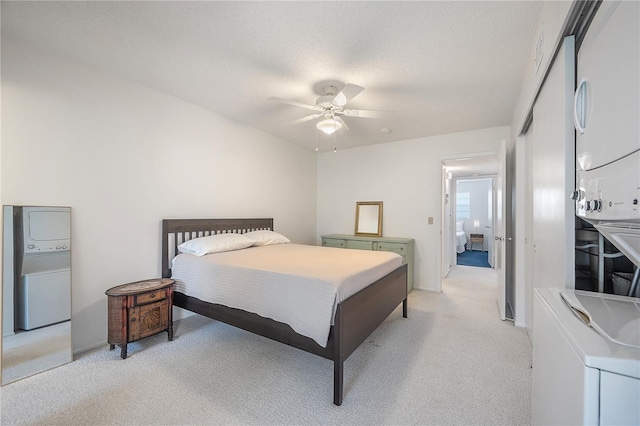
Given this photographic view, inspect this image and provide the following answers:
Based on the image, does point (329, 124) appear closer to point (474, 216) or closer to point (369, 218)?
point (369, 218)

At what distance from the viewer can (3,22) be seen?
5.77 ft

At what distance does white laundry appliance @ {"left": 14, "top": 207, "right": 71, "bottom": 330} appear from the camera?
1959 millimetres

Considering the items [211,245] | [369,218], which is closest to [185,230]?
[211,245]

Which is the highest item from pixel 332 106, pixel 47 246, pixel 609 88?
pixel 332 106

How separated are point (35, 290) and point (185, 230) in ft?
4.01

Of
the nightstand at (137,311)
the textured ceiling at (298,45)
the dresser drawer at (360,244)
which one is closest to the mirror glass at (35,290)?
the nightstand at (137,311)

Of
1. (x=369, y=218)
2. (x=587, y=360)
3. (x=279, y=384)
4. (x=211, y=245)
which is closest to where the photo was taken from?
(x=587, y=360)

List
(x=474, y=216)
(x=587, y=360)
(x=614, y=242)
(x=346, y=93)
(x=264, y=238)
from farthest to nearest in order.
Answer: (x=474, y=216), (x=264, y=238), (x=346, y=93), (x=614, y=242), (x=587, y=360)

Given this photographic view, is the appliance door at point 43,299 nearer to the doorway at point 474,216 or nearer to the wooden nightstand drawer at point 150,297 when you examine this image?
the wooden nightstand drawer at point 150,297

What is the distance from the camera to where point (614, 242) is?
37.1 inches

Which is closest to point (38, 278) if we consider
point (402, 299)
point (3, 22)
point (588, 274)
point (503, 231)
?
point (3, 22)

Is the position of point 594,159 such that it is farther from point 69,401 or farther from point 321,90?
point 69,401

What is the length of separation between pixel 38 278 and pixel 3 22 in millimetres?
1847

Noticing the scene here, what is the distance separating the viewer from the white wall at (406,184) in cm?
402
